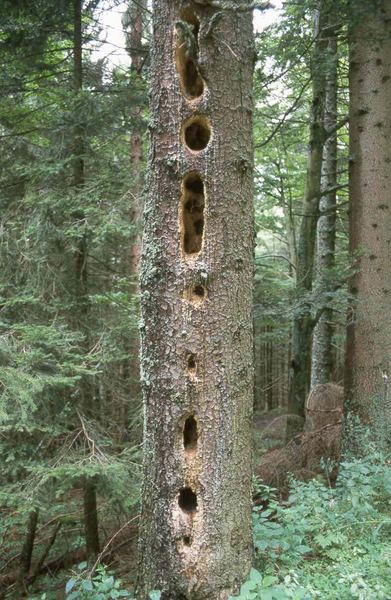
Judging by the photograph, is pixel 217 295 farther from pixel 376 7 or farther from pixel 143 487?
pixel 376 7

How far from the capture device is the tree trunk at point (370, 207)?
19.0 ft

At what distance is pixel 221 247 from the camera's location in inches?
121

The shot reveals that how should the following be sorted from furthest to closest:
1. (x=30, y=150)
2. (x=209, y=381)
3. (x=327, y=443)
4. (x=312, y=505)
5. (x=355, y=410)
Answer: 1. (x=30, y=150)
2. (x=327, y=443)
3. (x=355, y=410)
4. (x=312, y=505)
5. (x=209, y=381)

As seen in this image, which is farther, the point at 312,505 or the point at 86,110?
the point at 86,110

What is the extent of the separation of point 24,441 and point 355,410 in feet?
13.1

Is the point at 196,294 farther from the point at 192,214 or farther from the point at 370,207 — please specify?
the point at 370,207

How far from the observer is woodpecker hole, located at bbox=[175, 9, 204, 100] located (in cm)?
310

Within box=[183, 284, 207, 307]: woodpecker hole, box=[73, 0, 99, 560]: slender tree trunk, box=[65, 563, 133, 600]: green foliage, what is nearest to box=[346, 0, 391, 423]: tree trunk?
box=[183, 284, 207, 307]: woodpecker hole

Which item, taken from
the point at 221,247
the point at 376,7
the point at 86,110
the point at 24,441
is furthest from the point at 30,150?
the point at 221,247

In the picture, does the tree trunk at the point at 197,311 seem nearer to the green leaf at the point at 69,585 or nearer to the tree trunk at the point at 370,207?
the green leaf at the point at 69,585

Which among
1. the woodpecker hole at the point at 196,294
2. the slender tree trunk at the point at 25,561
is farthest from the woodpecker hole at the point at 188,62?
the slender tree trunk at the point at 25,561

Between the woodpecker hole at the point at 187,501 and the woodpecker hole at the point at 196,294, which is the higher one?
the woodpecker hole at the point at 196,294

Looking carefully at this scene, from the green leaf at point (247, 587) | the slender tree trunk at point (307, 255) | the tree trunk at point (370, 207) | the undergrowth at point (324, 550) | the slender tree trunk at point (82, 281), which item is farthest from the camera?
the slender tree trunk at point (307, 255)

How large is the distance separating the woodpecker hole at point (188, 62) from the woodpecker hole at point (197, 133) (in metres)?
0.16
